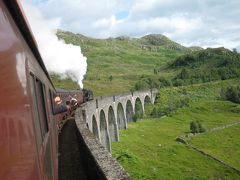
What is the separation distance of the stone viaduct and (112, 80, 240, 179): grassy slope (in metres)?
1.83

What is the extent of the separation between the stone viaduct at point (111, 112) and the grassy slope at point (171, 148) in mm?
1828

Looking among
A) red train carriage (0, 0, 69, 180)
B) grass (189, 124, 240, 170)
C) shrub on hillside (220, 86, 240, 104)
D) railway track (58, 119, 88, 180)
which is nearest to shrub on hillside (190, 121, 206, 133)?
grass (189, 124, 240, 170)

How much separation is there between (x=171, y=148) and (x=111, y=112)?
369 inches

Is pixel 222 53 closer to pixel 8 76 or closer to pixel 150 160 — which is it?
pixel 150 160

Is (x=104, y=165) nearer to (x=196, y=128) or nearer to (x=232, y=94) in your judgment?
(x=196, y=128)

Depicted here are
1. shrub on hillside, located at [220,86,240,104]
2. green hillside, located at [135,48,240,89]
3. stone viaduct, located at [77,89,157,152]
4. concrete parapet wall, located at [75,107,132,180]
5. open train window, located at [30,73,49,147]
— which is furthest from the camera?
green hillside, located at [135,48,240,89]

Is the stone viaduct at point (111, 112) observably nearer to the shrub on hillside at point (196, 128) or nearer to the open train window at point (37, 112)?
the shrub on hillside at point (196, 128)

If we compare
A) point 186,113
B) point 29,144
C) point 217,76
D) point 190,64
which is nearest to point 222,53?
point 190,64

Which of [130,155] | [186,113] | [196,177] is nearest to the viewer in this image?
[196,177]

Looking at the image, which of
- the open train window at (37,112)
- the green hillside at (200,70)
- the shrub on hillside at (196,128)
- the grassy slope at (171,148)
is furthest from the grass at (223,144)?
the green hillside at (200,70)

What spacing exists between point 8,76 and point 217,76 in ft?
392

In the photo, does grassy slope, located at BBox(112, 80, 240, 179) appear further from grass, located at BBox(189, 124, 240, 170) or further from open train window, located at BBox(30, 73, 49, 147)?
open train window, located at BBox(30, 73, 49, 147)

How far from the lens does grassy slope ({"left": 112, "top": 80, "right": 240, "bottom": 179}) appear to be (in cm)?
4084

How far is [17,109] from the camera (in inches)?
102
